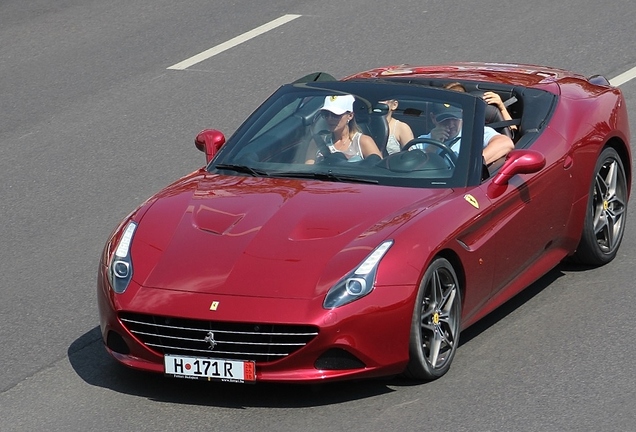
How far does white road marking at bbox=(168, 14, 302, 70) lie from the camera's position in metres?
13.7

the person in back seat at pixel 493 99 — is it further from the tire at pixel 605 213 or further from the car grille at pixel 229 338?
the car grille at pixel 229 338

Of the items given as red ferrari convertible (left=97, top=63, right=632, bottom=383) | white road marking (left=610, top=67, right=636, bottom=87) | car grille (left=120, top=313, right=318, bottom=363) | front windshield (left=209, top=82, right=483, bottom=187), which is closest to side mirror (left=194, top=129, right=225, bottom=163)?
red ferrari convertible (left=97, top=63, right=632, bottom=383)

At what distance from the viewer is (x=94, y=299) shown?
26.8 feet

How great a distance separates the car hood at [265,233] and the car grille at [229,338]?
179mm

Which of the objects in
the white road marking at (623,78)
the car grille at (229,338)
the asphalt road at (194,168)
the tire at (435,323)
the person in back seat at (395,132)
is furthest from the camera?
the white road marking at (623,78)

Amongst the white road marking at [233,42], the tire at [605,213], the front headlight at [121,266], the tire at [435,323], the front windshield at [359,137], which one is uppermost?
the front windshield at [359,137]

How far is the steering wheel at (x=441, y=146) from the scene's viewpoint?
7.52 meters

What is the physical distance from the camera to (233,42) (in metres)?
14.3

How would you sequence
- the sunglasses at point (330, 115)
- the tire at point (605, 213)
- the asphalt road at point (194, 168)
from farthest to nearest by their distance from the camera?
the tire at point (605, 213) < the sunglasses at point (330, 115) < the asphalt road at point (194, 168)

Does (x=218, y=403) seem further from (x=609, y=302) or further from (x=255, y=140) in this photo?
(x=609, y=302)

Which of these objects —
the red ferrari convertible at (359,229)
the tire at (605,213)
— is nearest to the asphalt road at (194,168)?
the tire at (605,213)

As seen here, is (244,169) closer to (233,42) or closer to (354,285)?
(354,285)

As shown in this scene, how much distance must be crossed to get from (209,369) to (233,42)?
8378 mm

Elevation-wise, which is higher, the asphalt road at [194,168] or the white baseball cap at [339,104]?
the white baseball cap at [339,104]
